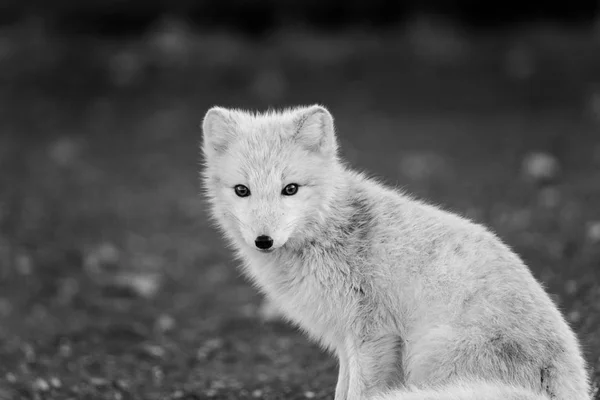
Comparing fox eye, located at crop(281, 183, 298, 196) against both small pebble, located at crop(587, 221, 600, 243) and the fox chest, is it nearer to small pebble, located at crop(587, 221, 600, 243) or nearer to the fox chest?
the fox chest

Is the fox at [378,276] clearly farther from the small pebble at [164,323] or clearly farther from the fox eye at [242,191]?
the small pebble at [164,323]

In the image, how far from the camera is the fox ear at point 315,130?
511 centimetres

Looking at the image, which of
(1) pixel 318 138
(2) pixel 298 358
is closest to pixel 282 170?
(1) pixel 318 138

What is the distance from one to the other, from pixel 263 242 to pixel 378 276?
77 cm

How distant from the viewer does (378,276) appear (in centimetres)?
492

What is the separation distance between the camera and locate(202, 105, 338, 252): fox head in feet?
15.7

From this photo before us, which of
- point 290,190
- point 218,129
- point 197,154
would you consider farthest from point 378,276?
point 197,154

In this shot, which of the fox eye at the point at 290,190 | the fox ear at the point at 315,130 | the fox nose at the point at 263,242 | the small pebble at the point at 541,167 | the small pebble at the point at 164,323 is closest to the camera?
the fox nose at the point at 263,242

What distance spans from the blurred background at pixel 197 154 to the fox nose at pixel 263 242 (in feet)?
6.16

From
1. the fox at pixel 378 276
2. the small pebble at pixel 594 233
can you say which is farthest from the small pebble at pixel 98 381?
the small pebble at pixel 594 233

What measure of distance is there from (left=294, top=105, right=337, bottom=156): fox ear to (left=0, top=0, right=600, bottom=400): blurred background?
204 centimetres

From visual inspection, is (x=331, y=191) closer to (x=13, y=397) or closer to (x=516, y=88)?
(x=13, y=397)

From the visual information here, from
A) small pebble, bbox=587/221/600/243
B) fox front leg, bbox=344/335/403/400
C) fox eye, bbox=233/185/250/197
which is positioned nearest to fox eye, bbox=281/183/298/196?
→ fox eye, bbox=233/185/250/197

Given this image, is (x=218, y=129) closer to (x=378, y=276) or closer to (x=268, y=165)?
(x=268, y=165)
